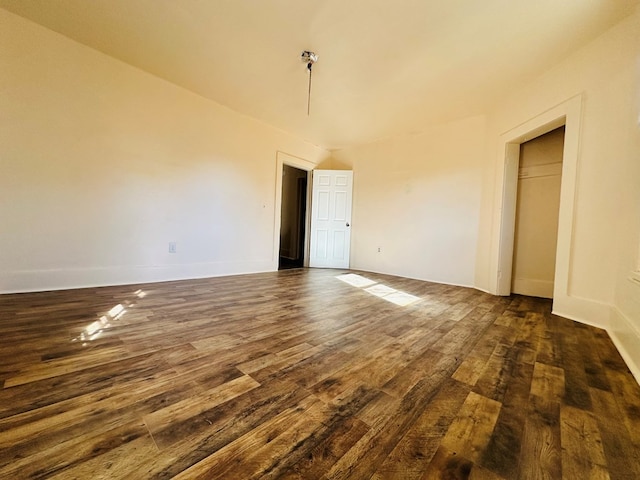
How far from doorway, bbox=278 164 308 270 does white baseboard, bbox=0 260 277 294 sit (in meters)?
2.74

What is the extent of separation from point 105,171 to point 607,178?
523cm

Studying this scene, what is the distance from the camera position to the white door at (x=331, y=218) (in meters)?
5.56

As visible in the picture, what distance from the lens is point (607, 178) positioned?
226 cm

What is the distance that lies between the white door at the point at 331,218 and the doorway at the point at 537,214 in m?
2.97

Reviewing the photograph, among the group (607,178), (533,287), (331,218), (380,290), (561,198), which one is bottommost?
(380,290)

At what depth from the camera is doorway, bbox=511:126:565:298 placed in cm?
347

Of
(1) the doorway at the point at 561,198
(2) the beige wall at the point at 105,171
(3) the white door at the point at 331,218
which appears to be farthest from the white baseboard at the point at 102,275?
(1) the doorway at the point at 561,198

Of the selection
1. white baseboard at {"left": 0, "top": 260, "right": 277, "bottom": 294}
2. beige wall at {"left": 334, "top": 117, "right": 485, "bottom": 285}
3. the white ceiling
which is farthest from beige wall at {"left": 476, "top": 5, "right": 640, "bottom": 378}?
white baseboard at {"left": 0, "top": 260, "right": 277, "bottom": 294}

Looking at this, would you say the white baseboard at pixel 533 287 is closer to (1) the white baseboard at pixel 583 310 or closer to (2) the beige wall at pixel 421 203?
(2) the beige wall at pixel 421 203

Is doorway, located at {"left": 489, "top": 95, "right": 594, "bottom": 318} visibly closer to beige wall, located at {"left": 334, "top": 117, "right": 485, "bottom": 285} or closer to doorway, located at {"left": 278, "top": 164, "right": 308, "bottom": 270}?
beige wall, located at {"left": 334, "top": 117, "right": 485, "bottom": 285}

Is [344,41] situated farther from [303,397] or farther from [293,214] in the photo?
[293,214]

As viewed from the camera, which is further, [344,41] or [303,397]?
[344,41]

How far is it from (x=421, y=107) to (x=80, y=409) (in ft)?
14.8

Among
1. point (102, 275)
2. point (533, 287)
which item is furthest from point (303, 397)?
point (533, 287)
